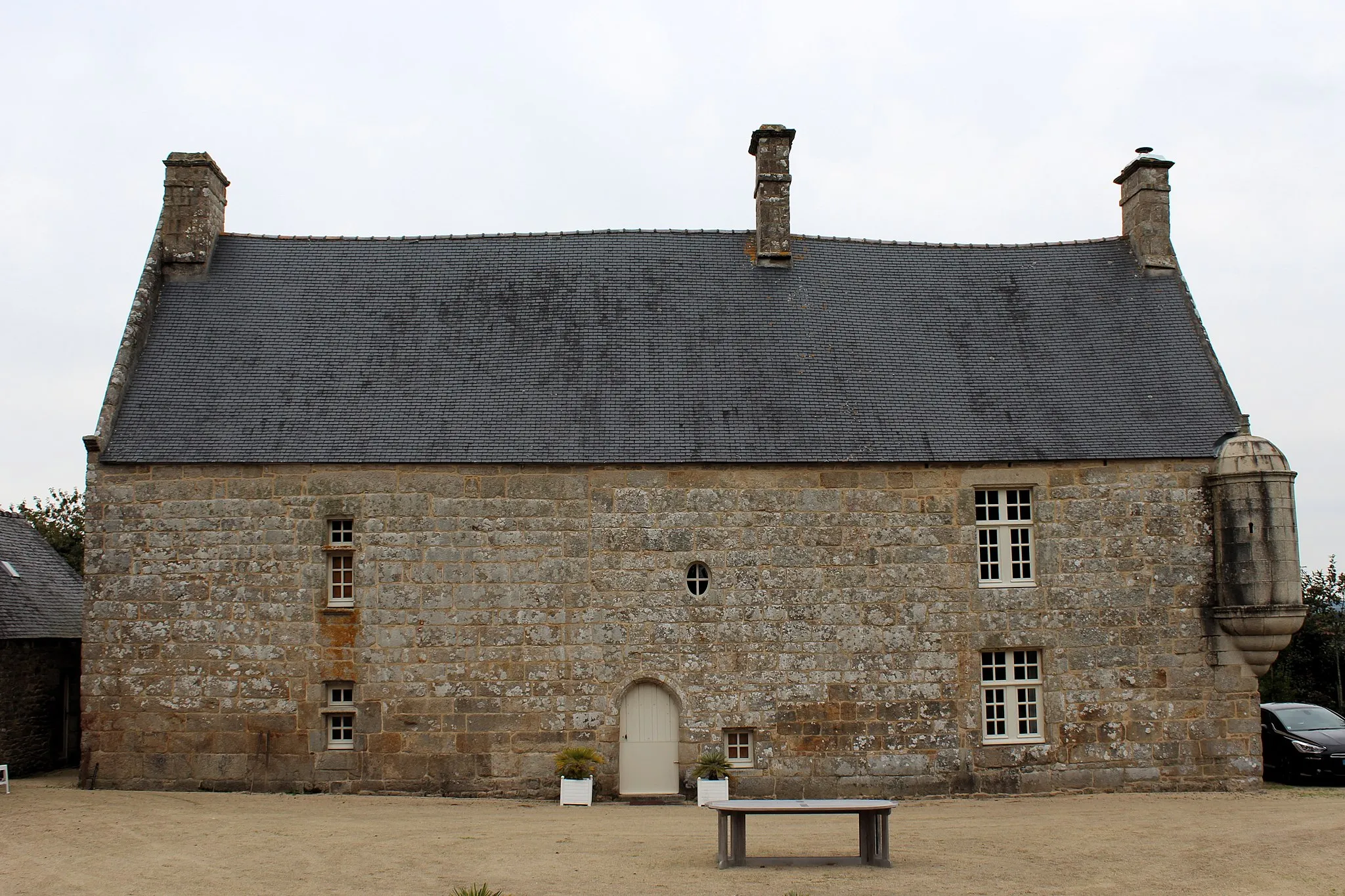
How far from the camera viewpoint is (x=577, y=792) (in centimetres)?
1380

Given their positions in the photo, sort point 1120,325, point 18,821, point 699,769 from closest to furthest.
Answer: point 18,821
point 699,769
point 1120,325

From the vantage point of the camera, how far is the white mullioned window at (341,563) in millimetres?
14648

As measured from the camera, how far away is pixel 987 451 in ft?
49.9

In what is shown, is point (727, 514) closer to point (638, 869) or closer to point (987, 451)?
point (987, 451)

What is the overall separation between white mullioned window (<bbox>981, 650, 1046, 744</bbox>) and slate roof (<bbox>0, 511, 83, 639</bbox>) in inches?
502

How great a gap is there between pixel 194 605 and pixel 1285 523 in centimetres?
1454

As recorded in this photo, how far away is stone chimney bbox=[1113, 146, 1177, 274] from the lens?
1791cm

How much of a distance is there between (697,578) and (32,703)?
10.4m

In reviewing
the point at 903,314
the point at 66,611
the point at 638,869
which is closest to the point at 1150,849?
the point at 638,869

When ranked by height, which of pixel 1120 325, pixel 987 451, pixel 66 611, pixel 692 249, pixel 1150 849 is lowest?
pixel 1150 849

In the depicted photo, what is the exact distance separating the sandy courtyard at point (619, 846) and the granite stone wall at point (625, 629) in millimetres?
699

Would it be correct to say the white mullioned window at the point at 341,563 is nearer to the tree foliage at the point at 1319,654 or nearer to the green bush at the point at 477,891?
the green bush at the point at 477,891

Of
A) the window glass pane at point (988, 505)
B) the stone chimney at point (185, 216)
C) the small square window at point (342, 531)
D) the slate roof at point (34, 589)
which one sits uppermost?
the stone chimney at point (185, 216)

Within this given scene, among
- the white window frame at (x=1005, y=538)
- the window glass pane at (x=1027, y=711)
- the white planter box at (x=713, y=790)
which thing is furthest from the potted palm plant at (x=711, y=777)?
Result: the white window frame at (x=1005, y=538)
